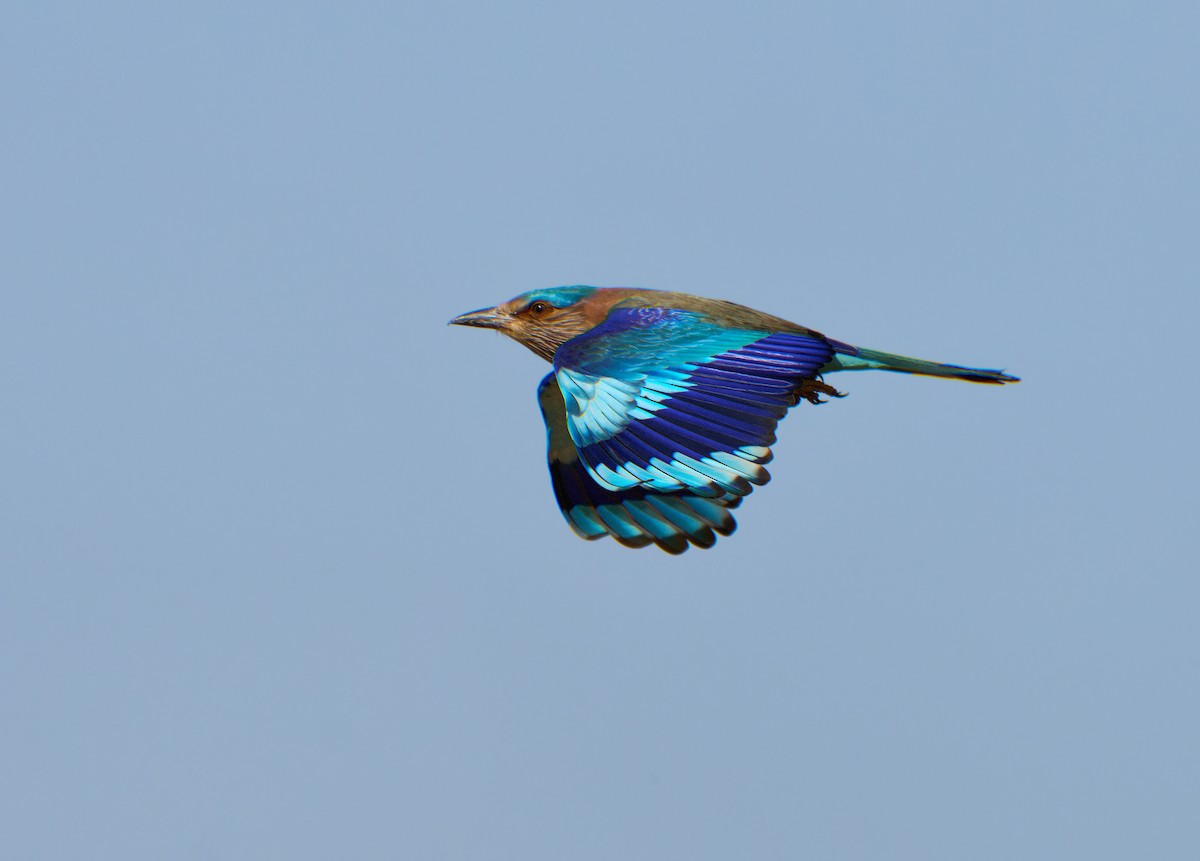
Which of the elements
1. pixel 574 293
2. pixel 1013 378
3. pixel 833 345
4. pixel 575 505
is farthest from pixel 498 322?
pixel 1013 378

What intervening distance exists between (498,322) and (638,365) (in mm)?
3122

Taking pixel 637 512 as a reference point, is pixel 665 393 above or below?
above

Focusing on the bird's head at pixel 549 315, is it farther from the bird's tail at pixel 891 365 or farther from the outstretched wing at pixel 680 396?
the bird's tail at pixel 891 365

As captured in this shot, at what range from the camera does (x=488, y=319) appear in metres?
16.7

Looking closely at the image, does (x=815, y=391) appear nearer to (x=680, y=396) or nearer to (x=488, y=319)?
(x=680, y=396)

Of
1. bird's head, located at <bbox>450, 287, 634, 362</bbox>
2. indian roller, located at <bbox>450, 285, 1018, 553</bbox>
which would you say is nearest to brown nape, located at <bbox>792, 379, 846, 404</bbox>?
indian roller, located at <bbox>450, 285, 1018, 553</bbox>

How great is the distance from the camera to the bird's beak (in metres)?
16.6

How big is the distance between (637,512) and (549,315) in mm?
2339

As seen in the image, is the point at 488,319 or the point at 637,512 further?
the point at 488,319

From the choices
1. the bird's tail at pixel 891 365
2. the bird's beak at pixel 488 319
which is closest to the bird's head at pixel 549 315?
the bird's beak at pixel 488 319

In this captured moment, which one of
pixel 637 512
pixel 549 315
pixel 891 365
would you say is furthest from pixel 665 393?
pixel 549 315

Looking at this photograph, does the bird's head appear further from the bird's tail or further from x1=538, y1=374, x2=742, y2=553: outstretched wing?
the bird's tail

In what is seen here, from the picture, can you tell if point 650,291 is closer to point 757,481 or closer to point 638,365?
point 638,365

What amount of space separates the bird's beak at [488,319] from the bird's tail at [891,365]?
307 cm
